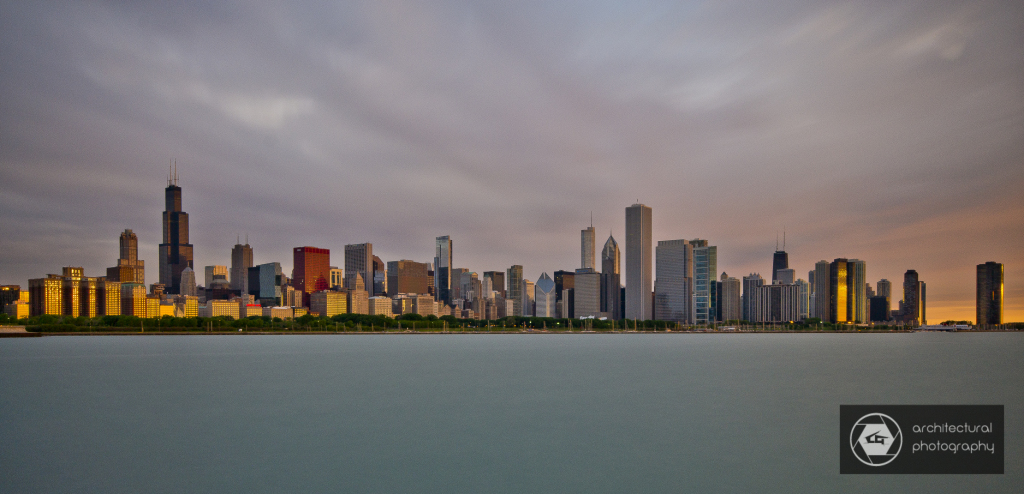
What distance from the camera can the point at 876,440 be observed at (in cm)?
2481

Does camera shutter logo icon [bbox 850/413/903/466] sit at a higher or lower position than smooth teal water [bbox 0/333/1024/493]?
higher

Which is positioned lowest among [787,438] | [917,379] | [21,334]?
[21,334]

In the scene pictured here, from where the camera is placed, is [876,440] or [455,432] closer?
[876,440]

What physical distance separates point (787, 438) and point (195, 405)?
1467 inches

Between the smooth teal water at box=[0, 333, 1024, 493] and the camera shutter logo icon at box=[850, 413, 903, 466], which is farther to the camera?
the camera shutter logo icon at box=[850, 413, 903, 466]

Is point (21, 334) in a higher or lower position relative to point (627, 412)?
lower

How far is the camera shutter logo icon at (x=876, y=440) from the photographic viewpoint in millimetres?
23652

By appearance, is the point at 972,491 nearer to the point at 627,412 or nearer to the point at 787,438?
the point at 787,438

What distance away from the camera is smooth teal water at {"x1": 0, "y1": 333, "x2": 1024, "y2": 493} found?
22.0 metres

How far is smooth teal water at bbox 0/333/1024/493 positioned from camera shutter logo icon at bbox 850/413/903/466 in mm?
1241

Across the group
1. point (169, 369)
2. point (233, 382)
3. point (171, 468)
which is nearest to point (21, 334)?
point (169, 369)

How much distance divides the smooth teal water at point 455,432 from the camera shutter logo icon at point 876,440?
1.24 meters

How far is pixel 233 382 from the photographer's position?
55062 millimetres

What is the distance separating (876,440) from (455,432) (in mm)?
19276
